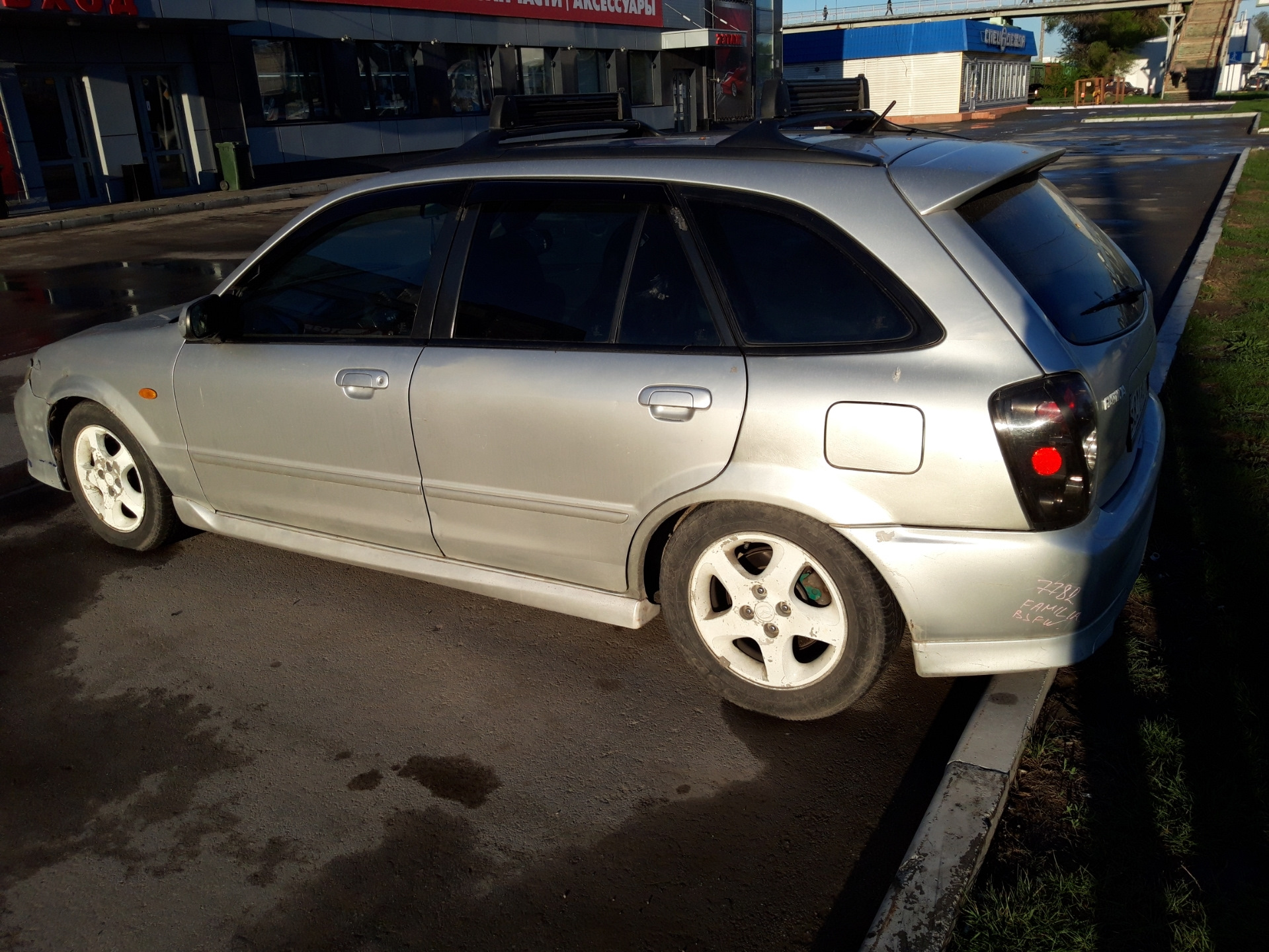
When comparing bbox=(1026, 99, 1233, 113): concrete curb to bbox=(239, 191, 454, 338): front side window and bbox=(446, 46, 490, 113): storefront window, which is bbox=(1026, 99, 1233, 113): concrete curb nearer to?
bbox=(446, 46, 490, 113): storefront window

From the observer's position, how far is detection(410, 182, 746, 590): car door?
322 centimetres

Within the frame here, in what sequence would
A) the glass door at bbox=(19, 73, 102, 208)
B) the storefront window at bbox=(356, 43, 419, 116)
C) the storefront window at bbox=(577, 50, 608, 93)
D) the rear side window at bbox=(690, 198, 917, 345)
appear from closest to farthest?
the rear side window at bbox=(690, 198, 917, 345) < the glass door at bbox=(19, 73, 102, 208) < the storefront window at bbox=(356, 43, 419, 116) < the storefront window at bbox=(577, 50, 608, 93)

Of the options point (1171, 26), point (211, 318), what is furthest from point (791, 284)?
point (1171, 26)

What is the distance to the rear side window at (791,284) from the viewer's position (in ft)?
9.89

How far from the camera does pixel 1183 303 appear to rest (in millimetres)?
8234

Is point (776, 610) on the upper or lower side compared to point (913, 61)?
lower

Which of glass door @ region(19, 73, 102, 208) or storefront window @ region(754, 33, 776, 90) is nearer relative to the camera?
glass door @ region(19, 73, 102, 208)

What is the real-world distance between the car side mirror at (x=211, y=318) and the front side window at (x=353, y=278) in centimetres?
7

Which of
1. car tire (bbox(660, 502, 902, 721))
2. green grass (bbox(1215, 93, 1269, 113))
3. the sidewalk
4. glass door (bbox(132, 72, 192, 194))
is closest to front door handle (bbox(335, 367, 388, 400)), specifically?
car tire (bbox(660, 502, 902, 721))

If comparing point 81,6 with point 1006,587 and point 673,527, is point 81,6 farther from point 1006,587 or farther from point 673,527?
point 1006,587

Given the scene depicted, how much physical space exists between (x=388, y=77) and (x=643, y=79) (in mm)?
11271

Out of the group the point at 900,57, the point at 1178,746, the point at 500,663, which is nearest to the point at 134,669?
the point at 500,663

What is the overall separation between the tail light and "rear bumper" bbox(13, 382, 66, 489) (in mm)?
4173

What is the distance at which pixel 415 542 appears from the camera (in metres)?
3.94
